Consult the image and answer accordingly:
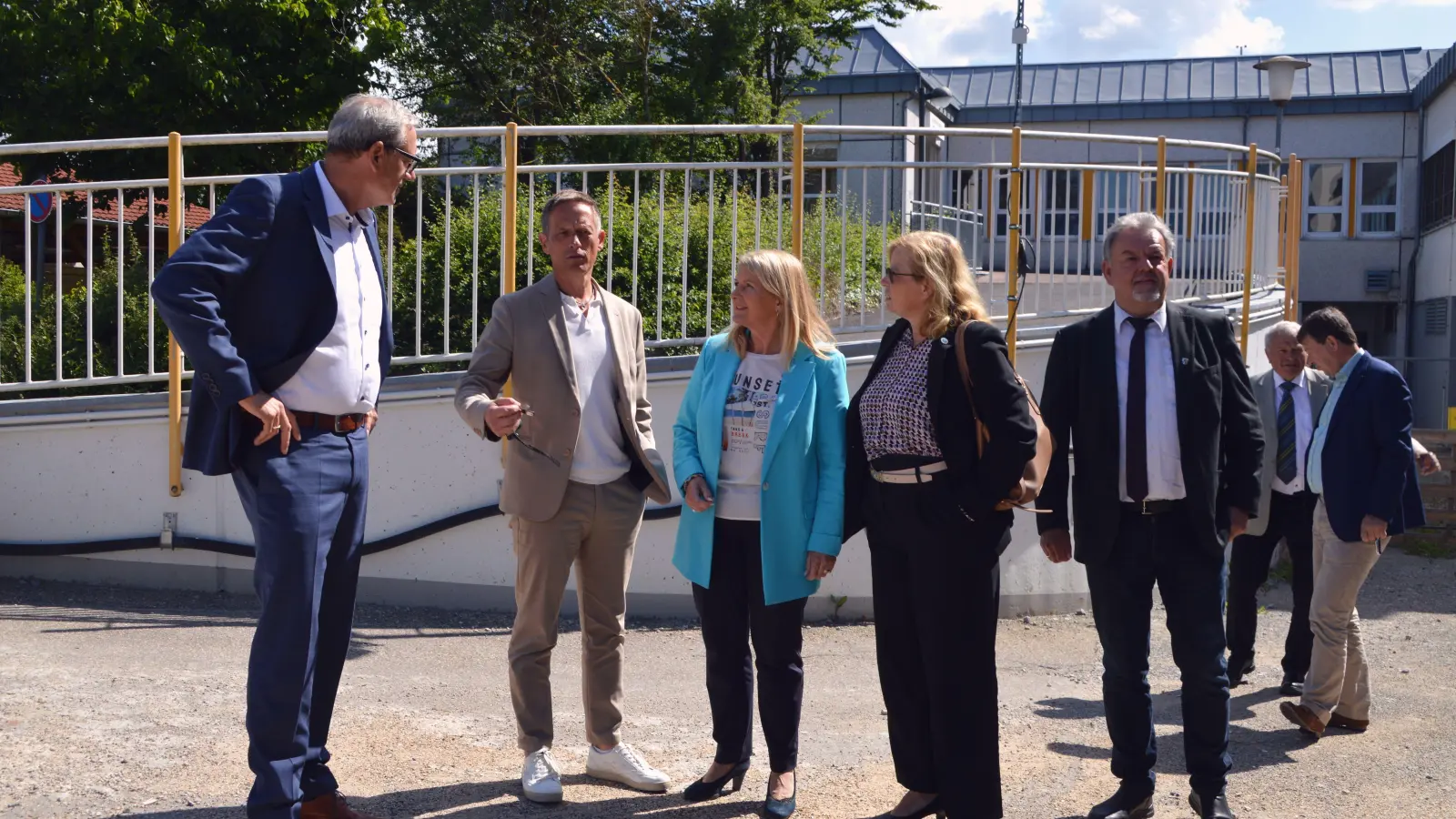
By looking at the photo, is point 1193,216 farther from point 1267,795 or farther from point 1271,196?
point 1267,795

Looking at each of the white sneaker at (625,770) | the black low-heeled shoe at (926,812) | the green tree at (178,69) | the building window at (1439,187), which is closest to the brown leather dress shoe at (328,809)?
the white sneaker at (625,770)

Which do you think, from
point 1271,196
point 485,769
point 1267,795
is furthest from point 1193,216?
point 485,769

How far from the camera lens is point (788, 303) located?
4398 millimetres

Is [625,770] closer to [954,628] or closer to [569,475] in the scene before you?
[569,475]

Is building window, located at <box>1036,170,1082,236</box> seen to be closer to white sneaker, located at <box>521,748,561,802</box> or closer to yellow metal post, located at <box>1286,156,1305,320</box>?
yellow metal post, located at <box>1286,156,1305,320</box>

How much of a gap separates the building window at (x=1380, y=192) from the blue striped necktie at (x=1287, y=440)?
2416 centimetres

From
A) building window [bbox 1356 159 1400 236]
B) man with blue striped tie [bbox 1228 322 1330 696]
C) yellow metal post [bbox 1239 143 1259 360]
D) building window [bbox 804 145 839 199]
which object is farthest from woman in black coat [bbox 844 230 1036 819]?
building window [bbox 1356 159 1400 236]

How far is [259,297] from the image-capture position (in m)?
3.66

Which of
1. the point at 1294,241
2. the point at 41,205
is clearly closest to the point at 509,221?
the point at 41,205

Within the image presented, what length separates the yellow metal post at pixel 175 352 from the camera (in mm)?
6918

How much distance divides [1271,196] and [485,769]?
7.86 metres

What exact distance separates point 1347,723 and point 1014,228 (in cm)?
314

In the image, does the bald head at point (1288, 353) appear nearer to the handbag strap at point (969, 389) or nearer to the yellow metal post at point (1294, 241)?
the handbag strap at point (969, 389)

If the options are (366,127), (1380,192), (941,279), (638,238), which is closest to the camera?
(366,127)
